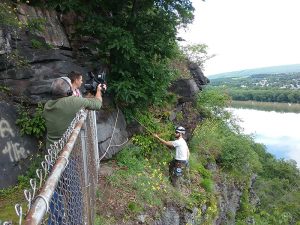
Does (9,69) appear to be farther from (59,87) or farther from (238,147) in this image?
(238,147)

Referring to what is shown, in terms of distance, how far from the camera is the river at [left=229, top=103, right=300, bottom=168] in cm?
9500

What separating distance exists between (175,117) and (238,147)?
500cm

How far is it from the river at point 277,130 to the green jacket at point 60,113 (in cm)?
7849

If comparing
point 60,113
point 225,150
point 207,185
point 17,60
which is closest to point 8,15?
point 17,60

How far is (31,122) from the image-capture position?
7.51 m

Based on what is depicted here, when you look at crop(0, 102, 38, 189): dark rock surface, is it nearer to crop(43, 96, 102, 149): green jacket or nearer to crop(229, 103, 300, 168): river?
crop(43, 96, 102, 149): green jacket

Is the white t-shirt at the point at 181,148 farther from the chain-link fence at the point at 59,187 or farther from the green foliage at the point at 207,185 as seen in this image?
the chain-link fence at the point at 59,187

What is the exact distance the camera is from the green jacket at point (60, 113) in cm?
473

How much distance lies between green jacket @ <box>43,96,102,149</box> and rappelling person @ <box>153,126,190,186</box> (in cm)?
536

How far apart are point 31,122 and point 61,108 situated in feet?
10.0

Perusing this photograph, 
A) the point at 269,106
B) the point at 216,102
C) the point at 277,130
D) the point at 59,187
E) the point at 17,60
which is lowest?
the point at 277,130

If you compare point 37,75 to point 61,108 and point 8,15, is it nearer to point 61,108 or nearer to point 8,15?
point 8,15

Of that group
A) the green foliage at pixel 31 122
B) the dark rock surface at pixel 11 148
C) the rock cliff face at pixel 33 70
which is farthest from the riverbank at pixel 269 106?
the dark rock surface at pixel 11 148

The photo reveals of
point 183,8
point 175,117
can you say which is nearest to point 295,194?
point 175,117
